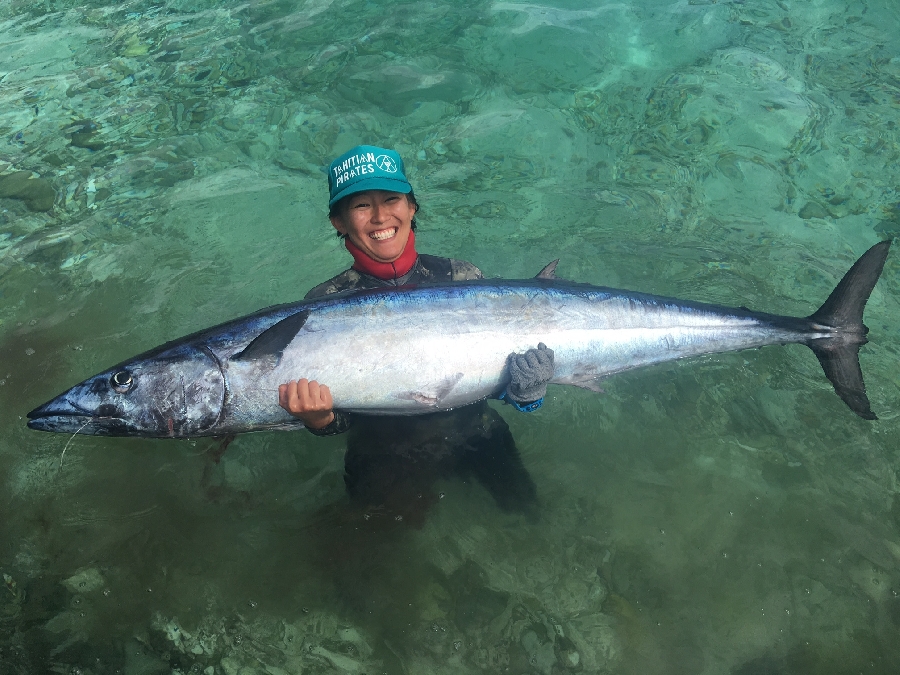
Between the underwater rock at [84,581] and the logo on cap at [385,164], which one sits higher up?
the logo on cap at [385,164]

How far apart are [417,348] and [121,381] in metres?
1.50

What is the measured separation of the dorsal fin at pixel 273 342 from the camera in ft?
9.55

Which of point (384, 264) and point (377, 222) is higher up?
point (377, 222)

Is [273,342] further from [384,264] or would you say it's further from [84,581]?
[84,581]

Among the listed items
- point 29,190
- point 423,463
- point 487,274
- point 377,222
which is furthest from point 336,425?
point 29,190

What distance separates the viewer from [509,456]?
148 inches

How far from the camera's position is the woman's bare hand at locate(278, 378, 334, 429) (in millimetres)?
2834

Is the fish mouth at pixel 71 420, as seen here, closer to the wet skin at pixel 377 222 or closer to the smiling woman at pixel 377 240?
the smiling woman at pixel 377 240

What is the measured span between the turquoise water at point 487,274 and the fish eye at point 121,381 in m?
1.07

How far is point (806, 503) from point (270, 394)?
10.5ft

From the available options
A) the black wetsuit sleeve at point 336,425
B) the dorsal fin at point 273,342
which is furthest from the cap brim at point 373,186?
the black wetsuit sleeve at point 336,425

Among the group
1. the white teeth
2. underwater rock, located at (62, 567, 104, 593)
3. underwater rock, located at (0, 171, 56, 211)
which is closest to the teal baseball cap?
the white teeth

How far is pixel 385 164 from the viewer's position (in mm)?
3432

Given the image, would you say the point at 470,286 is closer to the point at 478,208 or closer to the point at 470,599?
the point at 470,599
